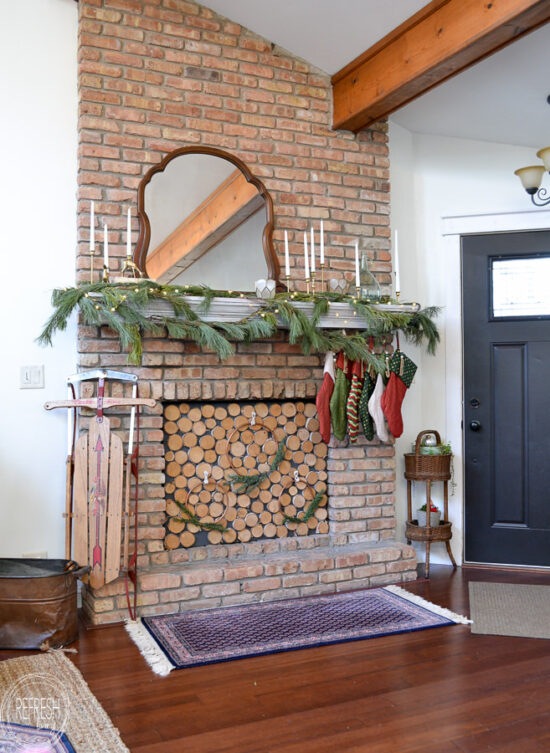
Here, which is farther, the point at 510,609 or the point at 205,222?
the point at 205,222

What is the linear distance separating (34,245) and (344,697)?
2357 mm

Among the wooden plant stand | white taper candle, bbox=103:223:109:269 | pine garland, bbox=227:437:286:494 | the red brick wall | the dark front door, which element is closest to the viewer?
white taper candle, bbox=103:223:109:269

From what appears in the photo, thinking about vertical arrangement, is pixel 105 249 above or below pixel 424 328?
above

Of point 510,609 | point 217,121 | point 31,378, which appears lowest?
point 510,609

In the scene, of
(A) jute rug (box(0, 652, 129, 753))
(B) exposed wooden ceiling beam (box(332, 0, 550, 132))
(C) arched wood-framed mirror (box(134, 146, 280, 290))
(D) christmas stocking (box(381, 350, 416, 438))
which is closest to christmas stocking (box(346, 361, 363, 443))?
(D) christmas stocking (box(381, 350, 416, 438))

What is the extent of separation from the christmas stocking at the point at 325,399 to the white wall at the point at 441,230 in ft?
2.18

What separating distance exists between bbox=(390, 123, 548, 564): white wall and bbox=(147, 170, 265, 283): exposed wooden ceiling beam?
3.21 ft

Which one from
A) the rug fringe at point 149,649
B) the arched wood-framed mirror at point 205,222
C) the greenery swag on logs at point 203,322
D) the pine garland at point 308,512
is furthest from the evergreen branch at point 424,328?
the rug fringe at point 149,649

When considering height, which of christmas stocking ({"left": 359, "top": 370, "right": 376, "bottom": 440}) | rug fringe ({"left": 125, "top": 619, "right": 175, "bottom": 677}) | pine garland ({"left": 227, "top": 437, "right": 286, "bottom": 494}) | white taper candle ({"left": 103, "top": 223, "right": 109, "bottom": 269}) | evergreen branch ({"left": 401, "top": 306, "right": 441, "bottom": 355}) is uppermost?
white taper candle ({"left": 103, "top": 223, "right": 109, "bottom": 269})

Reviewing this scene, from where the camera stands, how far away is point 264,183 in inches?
148

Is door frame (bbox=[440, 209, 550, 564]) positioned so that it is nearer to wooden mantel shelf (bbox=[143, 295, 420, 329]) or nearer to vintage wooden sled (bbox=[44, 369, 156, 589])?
wooden mantel shelf (bbox=[143, 295, 420, 329])

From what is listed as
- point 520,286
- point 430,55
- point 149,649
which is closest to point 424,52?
point 430,55

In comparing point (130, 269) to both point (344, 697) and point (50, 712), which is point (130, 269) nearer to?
point (50, 712)

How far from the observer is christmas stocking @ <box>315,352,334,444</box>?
12.1 ft
